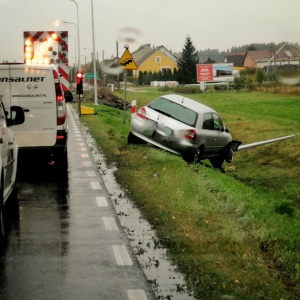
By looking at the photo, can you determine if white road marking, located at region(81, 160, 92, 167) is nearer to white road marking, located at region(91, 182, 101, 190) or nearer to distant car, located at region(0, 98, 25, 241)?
white road marking, located at region(91, 182, 101, 190)

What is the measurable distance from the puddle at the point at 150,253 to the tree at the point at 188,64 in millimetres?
93625

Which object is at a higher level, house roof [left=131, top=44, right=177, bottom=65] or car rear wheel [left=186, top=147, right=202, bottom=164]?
house roof [left=131, top=44, right=177, bottom=65]

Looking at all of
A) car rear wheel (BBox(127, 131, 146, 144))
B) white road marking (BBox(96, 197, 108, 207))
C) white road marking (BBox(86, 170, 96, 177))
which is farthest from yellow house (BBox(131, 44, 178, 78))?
white road marking (BBox(96, 197, 108, 207))

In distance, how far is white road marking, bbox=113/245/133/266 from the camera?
750 centimetres

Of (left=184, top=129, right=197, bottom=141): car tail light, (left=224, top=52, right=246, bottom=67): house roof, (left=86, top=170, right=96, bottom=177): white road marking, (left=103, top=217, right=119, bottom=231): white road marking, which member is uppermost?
(left=224, top=52, right=246, bottom=67): house roof

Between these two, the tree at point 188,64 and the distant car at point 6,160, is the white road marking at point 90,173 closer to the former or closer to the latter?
the distant car at point 6,160

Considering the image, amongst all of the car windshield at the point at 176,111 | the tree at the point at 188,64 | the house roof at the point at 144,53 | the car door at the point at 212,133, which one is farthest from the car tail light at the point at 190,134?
the house roof at the point at 144,53

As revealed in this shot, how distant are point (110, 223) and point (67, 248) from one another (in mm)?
1534

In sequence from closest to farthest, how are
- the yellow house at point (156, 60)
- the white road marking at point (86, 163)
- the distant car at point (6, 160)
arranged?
1. the distant car at point (6, 160)
2. the white road marking at point (86, 163)
3. the yellow house at point (156, 60)

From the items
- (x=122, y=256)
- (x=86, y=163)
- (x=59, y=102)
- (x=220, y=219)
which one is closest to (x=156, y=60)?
(x=86, y=163)

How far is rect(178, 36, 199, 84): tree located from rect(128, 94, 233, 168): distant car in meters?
86.3

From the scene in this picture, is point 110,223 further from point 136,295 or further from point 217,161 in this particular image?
point 217,161

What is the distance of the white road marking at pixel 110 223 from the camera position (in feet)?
30.7

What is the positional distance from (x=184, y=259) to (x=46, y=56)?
15.2 m
